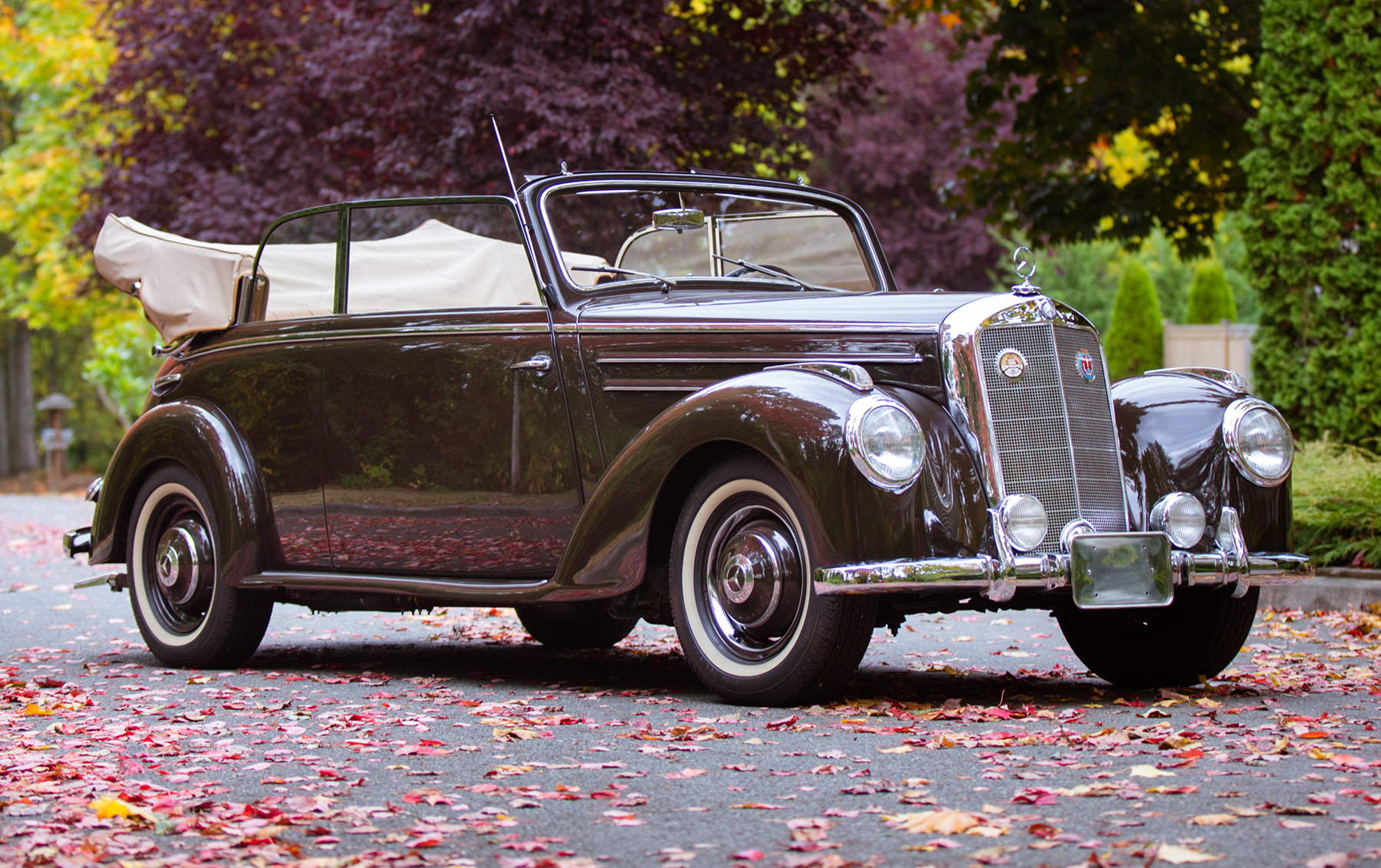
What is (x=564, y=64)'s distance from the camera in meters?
14.6

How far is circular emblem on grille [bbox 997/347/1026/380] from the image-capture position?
526cm

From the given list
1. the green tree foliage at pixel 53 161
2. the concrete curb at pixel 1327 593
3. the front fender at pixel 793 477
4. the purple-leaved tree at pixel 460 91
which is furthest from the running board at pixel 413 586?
the green tree foliage at pixel 53 161

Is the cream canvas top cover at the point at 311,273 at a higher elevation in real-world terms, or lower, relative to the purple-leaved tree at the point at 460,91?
lower

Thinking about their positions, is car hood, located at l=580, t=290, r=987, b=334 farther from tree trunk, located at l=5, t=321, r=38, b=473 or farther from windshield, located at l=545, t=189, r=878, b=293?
tree trunk, located at l=5, t=321, r=38, b=473

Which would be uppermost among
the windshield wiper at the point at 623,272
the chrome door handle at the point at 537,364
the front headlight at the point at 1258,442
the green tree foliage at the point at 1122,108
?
the green tree foliage at the point at 1122,108

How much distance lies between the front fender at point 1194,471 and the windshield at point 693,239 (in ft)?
5.04

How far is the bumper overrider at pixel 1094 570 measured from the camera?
15.7 feet

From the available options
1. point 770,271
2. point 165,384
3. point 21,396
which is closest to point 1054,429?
point 770,271

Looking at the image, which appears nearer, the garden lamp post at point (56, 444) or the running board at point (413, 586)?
the running board at point (413, 586)

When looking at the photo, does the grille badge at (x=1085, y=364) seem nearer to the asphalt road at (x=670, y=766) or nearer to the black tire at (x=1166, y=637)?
the black tire at (x=1166, y=637)

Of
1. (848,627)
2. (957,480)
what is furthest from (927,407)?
(848,627)

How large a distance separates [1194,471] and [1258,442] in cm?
30

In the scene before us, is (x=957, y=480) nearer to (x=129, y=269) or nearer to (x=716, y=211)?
(x=716, y=211)

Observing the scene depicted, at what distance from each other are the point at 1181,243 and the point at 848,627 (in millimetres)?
12987
